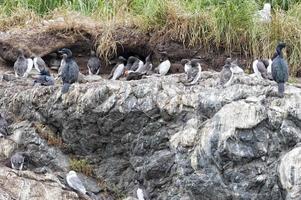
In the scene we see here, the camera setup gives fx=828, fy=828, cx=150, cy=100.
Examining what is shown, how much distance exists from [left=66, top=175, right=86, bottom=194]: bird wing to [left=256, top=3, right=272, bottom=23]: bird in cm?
566

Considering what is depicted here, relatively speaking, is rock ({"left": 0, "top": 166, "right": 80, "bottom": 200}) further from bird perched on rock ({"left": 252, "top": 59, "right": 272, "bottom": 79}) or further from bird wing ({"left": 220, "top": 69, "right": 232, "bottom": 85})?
bird perched on rock ({"left": 252, "top": 59, "right": 272, "bottom": 79})

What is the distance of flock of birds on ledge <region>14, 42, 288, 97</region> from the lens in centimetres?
1294

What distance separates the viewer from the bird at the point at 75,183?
12336mm

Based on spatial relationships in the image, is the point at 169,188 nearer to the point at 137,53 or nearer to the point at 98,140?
the point at 98,140

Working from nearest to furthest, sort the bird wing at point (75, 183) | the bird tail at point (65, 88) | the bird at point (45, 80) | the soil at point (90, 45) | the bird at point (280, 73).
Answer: the bird at point (280, 73) < the bird wing at point (75, 183) < the bird tail at point (65, 88) < the bird at point (45, 80) < the soil at point (90, 45)

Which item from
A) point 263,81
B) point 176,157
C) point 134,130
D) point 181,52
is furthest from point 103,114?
point 181,52

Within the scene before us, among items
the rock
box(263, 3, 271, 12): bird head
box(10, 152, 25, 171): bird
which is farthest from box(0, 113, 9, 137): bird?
box(263, 3, 271, 12): bird head

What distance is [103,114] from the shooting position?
521 inches

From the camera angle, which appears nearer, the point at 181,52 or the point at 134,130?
the point at 134,130

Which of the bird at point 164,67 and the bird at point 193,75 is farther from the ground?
the bird at point 193,75

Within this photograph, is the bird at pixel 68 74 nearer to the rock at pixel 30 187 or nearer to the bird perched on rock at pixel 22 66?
the bird perched on rock at pixel 22 66

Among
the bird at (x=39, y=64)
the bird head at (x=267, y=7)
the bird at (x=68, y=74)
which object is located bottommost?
the bird at (x=39, y=64)

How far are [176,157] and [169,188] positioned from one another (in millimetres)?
538

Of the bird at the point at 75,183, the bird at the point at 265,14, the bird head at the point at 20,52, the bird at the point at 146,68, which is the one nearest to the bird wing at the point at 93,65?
the bird at the point at 146,68
